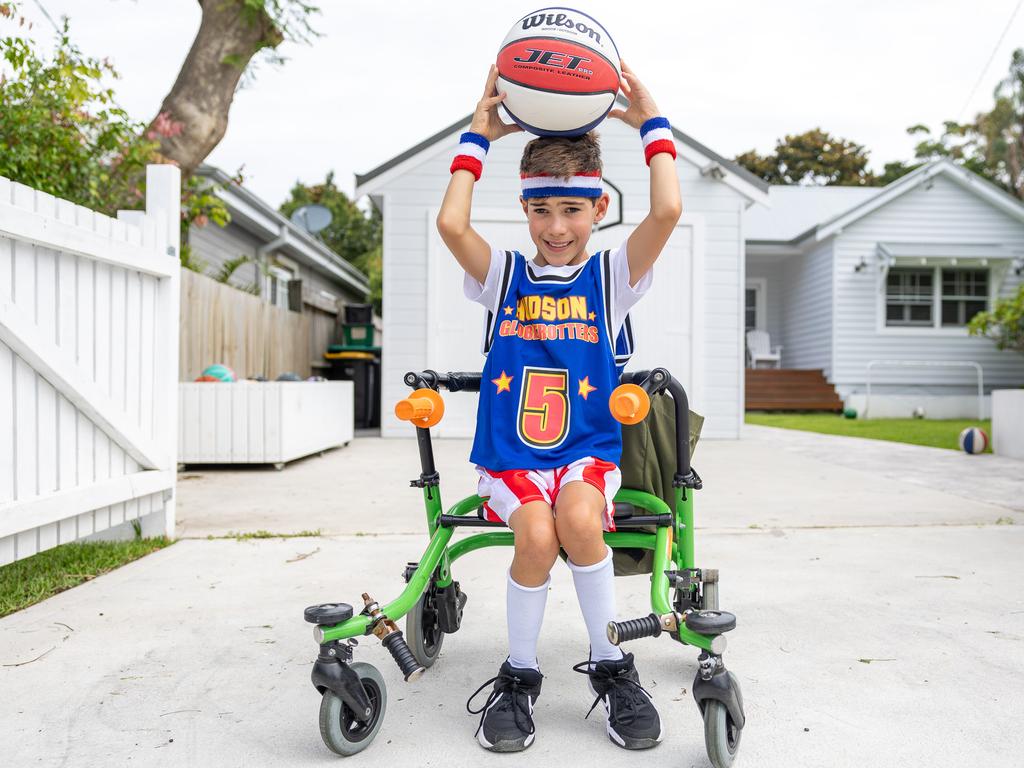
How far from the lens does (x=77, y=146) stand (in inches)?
213

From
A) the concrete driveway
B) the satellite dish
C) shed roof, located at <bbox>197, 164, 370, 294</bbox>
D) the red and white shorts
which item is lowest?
the concrete driveway

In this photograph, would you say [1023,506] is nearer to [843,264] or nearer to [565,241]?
[565,241]

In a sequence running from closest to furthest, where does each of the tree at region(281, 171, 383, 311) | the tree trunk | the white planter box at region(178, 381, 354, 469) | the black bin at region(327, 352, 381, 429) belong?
the white planter box at region(178, 381, 354, 469), the tree trunk, the black bin at region(327, 352, 381, 429), the tree at region(281, 171, 383, 311)

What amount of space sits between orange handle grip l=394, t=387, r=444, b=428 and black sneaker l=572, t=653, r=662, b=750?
26.7 inches

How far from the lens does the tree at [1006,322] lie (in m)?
13.1

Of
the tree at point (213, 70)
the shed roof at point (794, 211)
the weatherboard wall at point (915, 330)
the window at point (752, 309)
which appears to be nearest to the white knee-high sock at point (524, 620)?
the tree at point (213, 70)

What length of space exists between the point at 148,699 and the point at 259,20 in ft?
22.7

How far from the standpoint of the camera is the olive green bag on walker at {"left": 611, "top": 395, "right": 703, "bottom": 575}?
83.0 inches

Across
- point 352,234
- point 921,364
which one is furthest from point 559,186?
point 352,234

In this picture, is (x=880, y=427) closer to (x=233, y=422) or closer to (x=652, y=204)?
(x=233, y=422)

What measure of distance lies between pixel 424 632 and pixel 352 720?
0.47 meters

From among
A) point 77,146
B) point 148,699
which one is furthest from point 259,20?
point 148,699

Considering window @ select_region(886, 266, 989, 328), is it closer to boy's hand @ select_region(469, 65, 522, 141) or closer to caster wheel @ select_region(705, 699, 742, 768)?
boy's hand @ select_region(469, 65, 522, 141)

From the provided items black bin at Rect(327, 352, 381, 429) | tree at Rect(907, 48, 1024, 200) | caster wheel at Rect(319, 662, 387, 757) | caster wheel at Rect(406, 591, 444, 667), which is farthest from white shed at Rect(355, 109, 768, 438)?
tree at Rect(907, 48, 1024, 200)
